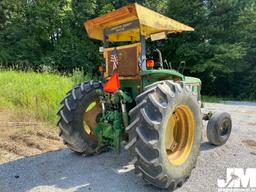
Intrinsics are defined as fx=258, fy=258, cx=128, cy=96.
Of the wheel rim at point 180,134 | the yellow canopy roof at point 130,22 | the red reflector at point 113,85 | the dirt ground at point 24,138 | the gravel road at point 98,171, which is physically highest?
the yellow canopy roof at point 130,22

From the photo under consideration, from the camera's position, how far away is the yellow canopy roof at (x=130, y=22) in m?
3.11

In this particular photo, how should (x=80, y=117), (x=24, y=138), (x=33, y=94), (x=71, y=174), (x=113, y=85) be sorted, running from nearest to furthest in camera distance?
(x=113, y=85) < (x=71, y=174) < (x=80, y=117) < (x=24, y=138) < (x=33, y=94)

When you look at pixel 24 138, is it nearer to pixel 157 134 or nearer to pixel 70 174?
pixel 70 174

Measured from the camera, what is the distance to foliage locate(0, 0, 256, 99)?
14117 mm

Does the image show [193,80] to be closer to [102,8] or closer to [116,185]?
[116,185]

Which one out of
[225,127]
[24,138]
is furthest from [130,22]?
[24,138]

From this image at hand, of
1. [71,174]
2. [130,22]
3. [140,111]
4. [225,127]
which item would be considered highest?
[130,22]

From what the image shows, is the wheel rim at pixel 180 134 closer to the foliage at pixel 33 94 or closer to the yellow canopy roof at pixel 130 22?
the yellow canopy roof at pixel 130 22

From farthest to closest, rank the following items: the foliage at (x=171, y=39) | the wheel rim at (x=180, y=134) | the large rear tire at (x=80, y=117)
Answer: the foliage at (x=171, y=39) < the large rear tire at (x=80, y=117) < the wheel rim at (x=180, y=134)

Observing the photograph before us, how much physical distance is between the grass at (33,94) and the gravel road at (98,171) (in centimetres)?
198

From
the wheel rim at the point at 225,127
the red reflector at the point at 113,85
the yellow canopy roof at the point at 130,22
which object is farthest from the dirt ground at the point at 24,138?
the wheel rim at the point at 225,127

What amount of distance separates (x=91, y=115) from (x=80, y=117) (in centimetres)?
25

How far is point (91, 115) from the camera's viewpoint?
161 inches

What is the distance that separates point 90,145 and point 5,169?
123 cm
